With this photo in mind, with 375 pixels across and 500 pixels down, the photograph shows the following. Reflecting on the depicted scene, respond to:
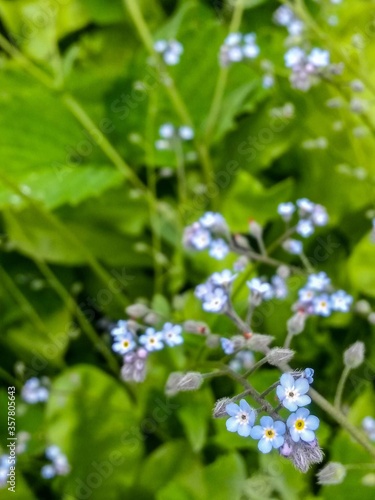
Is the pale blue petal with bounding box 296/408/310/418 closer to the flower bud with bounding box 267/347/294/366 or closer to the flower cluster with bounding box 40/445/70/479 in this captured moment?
the flower bud with bounding box 267/347/294/366

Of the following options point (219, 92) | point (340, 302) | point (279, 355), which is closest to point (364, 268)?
point (340, 302)

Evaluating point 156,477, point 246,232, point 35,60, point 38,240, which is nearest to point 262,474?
point 156,477

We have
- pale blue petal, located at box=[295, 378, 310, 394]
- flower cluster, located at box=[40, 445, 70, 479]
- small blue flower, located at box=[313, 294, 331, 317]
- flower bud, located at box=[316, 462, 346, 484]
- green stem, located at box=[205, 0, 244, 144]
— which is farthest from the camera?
green stem, located at box=[205, 0, 244, 144]

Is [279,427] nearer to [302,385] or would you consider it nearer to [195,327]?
[302,385]

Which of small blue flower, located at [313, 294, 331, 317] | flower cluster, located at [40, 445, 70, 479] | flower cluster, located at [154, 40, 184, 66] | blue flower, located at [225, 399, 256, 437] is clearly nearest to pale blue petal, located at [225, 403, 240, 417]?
blue flower, located at [225, 399, 256, 437]

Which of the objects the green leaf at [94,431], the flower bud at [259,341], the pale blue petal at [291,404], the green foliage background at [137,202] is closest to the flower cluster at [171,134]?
the green foliage background at [137,202]

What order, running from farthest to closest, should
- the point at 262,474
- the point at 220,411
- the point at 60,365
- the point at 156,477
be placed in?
the point at 60,365
the point at 156,477
the point at 262,474
the point at 220,411

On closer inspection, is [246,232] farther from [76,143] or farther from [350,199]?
[76,143]
